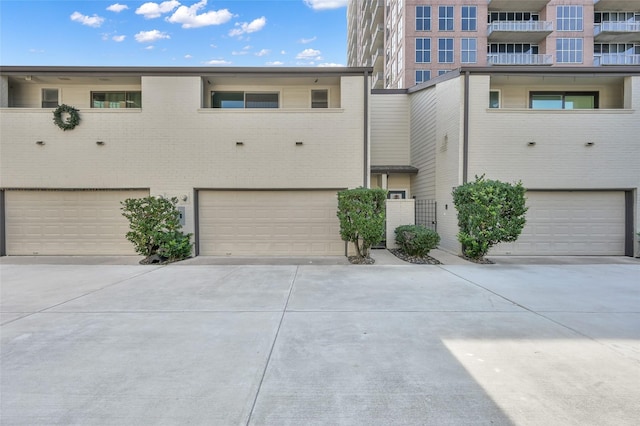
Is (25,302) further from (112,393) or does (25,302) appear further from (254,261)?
(254,261)

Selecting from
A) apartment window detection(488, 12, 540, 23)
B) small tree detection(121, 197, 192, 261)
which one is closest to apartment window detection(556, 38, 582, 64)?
apartment window detection(488, 12, 540, 23)

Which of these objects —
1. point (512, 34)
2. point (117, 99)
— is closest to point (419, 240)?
point (117, 99)

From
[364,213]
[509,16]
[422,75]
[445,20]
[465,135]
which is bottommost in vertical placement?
[364,213]

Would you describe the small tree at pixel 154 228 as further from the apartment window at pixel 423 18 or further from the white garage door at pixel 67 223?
the apartment window at pixel 423 18

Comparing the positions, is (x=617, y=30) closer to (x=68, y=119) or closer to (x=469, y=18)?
(x=469, y=18)

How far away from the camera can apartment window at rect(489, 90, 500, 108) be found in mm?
10946

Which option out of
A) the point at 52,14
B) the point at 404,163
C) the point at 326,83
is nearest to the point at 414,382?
the point at 326,83

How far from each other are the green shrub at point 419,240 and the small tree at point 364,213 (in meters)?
1.30

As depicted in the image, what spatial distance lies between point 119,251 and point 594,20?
42.7 metres

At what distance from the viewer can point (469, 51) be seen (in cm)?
2906

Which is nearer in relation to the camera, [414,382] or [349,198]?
[414,382]

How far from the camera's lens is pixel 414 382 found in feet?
9.34

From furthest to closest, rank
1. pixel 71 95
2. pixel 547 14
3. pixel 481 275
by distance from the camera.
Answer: pixel 547 14 → pixel 71 95 → pixel 481 275

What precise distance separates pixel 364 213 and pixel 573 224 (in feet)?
23.8
